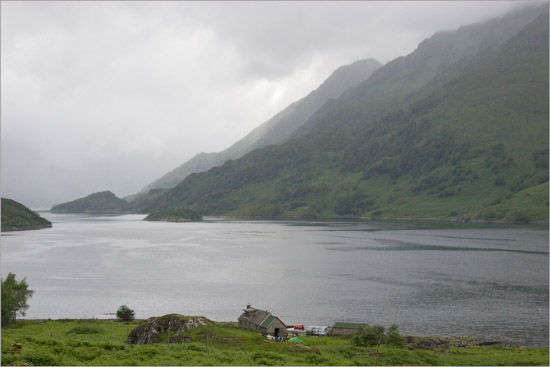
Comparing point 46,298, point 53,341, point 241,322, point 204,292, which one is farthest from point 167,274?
point 53,341

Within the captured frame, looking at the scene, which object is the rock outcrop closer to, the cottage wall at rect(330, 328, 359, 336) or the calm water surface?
the cottage wall at rect(330, 328, 359, 336)

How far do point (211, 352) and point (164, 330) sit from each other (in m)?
13.4

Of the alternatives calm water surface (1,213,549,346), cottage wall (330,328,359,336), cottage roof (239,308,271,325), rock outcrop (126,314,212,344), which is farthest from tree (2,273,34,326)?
cottage wall (330,328,359,336)

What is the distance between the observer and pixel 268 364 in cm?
→ 4103

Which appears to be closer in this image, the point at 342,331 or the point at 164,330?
the point at 164,330

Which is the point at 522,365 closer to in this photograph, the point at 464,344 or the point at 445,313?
the point at 464,344

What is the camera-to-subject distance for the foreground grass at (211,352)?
37000mm

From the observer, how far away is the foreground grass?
37000 millimetres

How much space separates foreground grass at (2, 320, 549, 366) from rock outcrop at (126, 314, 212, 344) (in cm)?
152

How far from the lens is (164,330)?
2271 inches

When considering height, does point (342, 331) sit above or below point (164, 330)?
below

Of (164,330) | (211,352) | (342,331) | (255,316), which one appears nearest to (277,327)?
(255,316)

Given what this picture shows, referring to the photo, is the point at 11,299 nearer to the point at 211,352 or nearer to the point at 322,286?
the point at 211,352

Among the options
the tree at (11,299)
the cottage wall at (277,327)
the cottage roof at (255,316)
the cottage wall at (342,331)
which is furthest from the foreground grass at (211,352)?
the cottage wall at (277,327)
